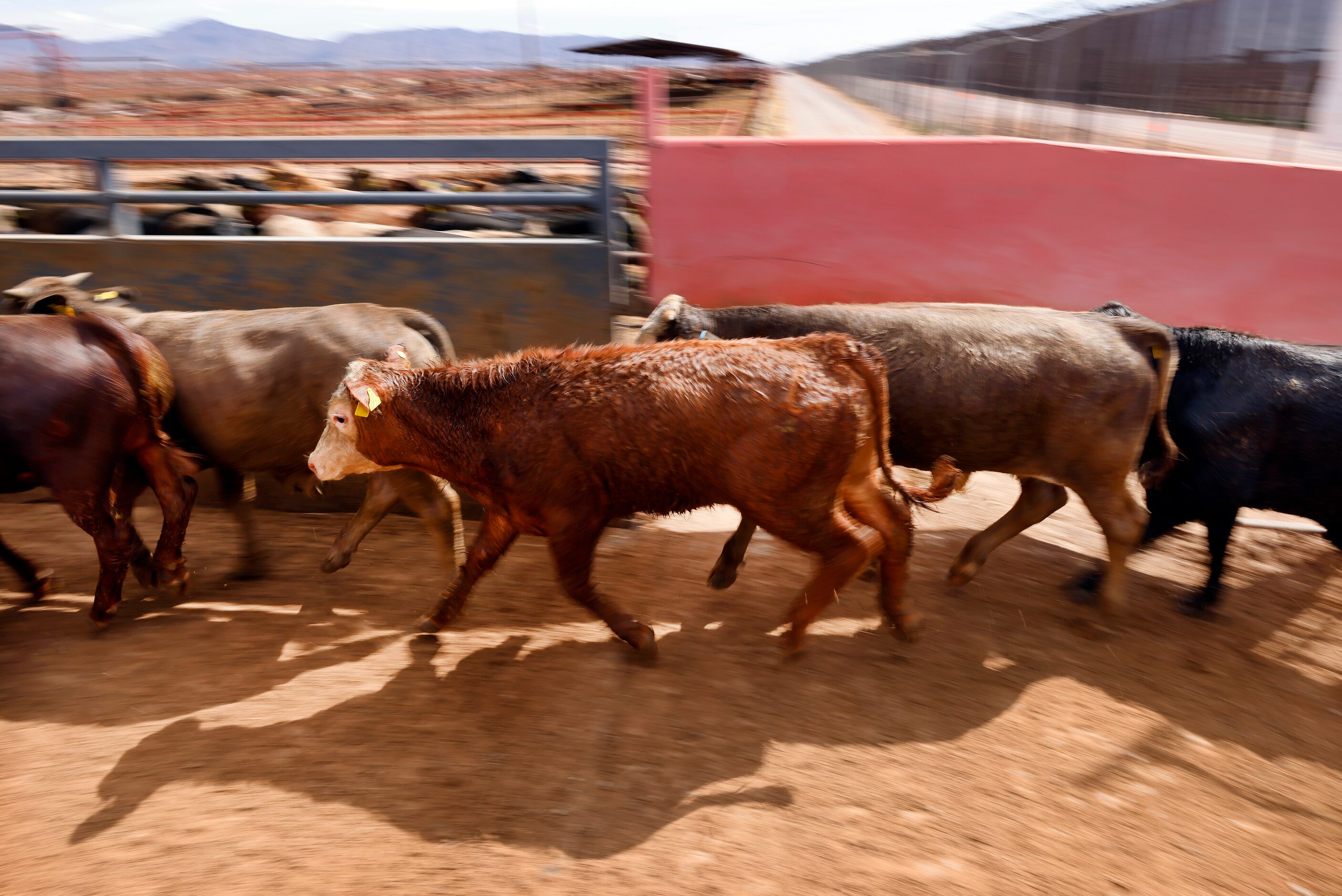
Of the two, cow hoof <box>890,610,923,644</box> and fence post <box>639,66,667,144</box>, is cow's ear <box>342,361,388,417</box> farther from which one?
fence post <box>639,66,667,144</box>

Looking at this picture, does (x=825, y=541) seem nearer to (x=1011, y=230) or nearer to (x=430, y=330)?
(x=430, y=330)

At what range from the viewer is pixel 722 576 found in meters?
4.80

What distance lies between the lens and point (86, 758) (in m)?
3.44

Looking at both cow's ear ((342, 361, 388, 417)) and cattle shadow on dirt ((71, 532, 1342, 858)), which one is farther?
cow's ear ((342, 361, 388, 417))

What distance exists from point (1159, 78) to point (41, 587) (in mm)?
16095

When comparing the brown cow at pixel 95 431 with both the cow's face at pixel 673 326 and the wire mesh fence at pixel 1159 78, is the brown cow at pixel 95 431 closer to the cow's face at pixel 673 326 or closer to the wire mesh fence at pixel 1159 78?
the cow's face at pixel 673 326

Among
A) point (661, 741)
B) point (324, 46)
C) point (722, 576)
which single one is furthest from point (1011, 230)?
point (324, 46)

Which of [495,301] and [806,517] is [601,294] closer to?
[495,301]

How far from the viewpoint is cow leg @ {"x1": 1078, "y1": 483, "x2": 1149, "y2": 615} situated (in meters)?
4.50

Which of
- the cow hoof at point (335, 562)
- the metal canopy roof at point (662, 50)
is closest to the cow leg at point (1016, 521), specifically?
the cow hoof at point (335, 562)

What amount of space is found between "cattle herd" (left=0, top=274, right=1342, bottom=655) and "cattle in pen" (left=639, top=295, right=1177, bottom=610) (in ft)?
0.04

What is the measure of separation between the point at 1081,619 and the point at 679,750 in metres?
2.40

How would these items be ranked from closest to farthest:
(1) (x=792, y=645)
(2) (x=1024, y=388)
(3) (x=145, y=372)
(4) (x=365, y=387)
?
(4) (x=365, y=387) < (1) (x=792, y=645) < (3) (x=145, y=372) < (2) (x=1024, y=388)

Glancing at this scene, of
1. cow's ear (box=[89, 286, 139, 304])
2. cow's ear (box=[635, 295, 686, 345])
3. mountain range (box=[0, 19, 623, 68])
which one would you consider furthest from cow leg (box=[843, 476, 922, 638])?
mountain range (box=[0, 19, 623, 68])
